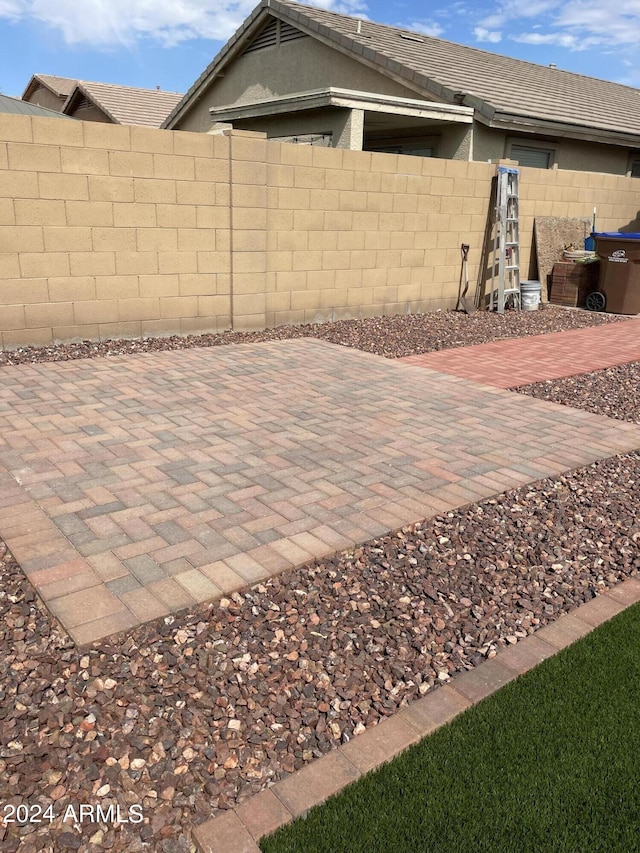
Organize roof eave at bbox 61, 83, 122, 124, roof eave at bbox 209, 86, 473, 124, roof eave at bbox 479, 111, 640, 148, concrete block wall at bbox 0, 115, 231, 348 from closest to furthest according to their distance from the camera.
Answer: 1. concrete block wall at bbox 0, 115, 231, 348
2. roof eave at bbox 209, 86, 473, 124
3. roof eave at bbox 479, 111, 640, 148
4. roof eave at bbox 61, 83, 122, 124

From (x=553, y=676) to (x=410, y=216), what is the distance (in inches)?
355

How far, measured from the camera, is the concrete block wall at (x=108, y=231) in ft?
24.2

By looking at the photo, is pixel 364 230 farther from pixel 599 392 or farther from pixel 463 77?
pixel 463 77

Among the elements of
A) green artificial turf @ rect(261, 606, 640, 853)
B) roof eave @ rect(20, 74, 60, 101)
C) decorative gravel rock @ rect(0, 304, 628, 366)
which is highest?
roof eave @ rect(20, 74, 60, 101)

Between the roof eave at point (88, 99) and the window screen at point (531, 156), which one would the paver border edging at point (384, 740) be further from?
the roof eave at point (88, 99)

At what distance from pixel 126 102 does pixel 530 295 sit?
58.3ft

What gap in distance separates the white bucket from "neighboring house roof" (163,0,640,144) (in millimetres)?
3554

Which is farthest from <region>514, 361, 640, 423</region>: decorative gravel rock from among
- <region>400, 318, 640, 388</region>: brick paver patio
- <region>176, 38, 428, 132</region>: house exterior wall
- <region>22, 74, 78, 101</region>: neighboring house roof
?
<region>22, 74, 78, 101</region>: neighboring house roof

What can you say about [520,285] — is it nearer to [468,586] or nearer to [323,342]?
[323,342]

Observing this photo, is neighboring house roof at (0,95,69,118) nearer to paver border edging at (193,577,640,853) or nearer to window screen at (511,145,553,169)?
window screen at (511,145,553,169)

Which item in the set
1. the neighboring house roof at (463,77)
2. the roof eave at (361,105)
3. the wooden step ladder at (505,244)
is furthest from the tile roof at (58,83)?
the wooden step ladder at (505,244)

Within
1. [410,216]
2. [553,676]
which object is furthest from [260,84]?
[553,676]

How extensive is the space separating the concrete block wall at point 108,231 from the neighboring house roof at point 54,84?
2522cm

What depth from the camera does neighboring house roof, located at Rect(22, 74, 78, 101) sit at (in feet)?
98.3
